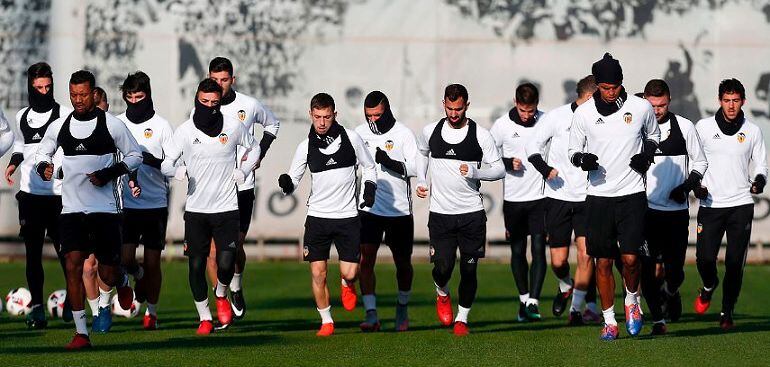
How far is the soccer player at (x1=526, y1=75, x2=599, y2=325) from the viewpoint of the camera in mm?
17328

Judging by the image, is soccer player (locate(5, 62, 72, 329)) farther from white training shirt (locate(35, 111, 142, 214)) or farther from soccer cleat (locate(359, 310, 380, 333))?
soccer cleat (locate(359, 310, 380, 333))

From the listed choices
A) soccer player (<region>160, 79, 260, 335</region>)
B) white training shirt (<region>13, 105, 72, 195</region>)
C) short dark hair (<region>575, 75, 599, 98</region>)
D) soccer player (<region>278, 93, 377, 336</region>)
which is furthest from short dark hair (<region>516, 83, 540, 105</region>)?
white training shirt (<region>13, 105, 72, 195</region>)

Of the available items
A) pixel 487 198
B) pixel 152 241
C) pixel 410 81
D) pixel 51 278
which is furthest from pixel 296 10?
pixel 152 241

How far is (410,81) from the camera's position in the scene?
2903 cm

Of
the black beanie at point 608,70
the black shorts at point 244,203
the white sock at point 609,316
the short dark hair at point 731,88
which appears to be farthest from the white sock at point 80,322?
the short dark hair at point 731,88

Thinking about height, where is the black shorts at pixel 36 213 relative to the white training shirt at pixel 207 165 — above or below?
below

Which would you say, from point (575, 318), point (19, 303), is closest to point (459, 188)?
point (575, 318)

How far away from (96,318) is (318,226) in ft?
7.78

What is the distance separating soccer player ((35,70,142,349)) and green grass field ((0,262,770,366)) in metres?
0.94

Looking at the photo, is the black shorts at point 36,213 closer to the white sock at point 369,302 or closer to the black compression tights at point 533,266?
the white sock at point 369,302

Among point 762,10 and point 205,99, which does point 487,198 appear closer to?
point 762,10

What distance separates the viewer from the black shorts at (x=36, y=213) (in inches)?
682

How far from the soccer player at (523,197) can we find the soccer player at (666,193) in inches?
64.0

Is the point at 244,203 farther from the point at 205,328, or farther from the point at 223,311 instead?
the point at 205,328
